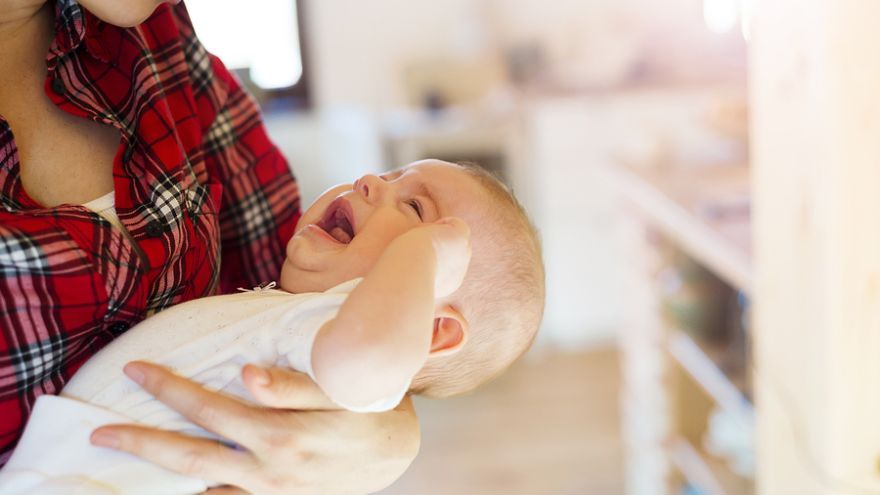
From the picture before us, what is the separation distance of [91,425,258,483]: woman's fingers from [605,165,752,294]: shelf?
1.13 m

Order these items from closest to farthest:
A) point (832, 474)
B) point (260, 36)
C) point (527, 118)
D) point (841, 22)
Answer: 1. point (841, 22)
2. point (832, 474)
3. point (527, 118)
4. point (260, 36)

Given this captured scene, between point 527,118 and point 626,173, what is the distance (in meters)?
1.25

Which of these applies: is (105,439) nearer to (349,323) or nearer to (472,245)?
(349,323)

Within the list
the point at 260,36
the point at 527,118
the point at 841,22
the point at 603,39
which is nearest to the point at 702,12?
the point at 603,39

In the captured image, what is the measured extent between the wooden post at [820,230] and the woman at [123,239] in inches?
23.7

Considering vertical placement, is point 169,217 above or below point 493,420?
above

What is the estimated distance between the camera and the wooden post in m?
1.24

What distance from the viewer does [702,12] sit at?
4395 millimetres

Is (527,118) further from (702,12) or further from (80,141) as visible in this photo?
(80,141)

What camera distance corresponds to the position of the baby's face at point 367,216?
97cm

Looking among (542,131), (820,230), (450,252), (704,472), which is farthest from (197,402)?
(542,131)

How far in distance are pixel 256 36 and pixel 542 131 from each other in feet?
4.40

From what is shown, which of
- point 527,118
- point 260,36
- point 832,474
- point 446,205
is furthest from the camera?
point 260,36

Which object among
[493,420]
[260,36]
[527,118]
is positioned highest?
[260,36]
